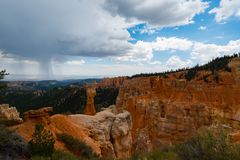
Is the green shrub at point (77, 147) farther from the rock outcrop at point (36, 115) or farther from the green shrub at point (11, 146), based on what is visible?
the green shrub at point (11, 146)

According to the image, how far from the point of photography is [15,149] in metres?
10.8

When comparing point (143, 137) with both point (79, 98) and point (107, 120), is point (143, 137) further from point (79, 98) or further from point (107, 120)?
point (79, 98)

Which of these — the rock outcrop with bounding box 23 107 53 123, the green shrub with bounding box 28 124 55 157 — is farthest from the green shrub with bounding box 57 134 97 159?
the green shrub with bounding box 28 124 55 157

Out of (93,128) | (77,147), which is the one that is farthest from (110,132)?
(77,147)

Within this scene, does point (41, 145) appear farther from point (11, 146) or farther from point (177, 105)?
point (177, 105)

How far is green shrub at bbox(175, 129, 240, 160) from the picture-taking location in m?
7.85

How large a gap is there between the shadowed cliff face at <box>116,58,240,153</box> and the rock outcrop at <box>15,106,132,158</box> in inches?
449

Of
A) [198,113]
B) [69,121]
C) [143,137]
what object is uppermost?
[69,121]

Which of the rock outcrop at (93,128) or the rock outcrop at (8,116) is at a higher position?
the rock outcrop at (8,116)

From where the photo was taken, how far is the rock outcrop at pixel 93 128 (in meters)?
15.5

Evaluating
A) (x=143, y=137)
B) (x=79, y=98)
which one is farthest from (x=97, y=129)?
(x=79, y=98)

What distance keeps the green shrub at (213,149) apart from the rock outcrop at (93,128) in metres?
7.34

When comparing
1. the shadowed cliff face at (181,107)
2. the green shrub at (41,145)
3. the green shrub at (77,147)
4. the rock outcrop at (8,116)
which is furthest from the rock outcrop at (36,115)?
the shadowed cliff face at (181,107)

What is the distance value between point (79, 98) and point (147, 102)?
1289 inches
